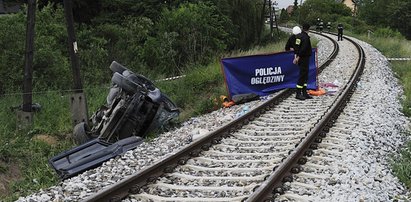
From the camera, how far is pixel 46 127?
11.0 m

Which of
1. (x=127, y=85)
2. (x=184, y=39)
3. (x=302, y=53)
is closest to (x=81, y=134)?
(x=127, y=85)

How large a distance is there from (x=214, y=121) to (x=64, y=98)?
5.26m

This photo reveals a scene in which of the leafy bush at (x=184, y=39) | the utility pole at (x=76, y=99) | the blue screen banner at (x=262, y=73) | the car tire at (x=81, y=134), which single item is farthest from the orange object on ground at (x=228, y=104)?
the leafy bush at (x=184, y=39)

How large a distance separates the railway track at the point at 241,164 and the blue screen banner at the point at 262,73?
110 inches

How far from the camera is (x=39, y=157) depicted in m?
9.12

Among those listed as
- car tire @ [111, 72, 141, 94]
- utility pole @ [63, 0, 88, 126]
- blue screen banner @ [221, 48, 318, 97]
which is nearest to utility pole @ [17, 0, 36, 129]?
utility pole @ [63, 0, 88, 126]

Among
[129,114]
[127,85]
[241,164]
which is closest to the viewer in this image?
[241,164]

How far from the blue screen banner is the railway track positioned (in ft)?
9.18

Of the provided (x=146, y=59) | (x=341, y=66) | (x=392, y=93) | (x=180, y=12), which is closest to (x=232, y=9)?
(x=180, y=12)

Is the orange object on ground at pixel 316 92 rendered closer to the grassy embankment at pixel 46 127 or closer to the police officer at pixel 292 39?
the police officer at pixel 292 39

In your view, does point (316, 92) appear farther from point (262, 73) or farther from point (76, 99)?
point (76, 99)

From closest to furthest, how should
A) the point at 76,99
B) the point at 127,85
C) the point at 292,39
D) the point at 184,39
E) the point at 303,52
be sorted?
1. the point at 127,85
2. the point at 76,99
3. the point at 303,52
4. the point at 292,39
5. the point at 184,39

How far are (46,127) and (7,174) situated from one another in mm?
2554

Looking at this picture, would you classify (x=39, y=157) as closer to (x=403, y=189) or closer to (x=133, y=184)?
(x=133, y=184)
